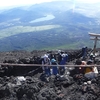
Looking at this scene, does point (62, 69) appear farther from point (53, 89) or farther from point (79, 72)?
point (53, 89)

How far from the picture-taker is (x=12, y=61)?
66.7 ft

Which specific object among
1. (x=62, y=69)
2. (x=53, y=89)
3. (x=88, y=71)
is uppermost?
(x=88, y=71)

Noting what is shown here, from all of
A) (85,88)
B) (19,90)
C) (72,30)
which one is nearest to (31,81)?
(19,90)

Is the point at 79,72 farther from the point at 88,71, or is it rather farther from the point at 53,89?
the point at 53,89

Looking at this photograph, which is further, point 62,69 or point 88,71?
point 62,69

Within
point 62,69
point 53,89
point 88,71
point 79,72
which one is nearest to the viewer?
point 53,89

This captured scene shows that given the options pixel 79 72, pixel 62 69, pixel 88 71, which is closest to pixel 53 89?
pixel 88 71

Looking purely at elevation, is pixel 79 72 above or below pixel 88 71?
below

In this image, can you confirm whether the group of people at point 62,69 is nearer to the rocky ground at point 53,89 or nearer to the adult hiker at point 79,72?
the adult hiker at point 79,72

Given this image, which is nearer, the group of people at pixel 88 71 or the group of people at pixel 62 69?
the group of people at pixel 88 71

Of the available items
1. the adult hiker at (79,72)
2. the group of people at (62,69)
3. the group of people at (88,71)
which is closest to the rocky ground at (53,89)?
the adult hiker at (79,72)

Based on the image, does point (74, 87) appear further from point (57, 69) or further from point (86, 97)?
point (57, 69)

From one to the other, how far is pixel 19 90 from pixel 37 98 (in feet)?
3.37

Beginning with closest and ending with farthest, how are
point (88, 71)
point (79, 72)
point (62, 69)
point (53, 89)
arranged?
point (53, 89) < point (88, 71) < point (79, 72) < point (62, 69)
